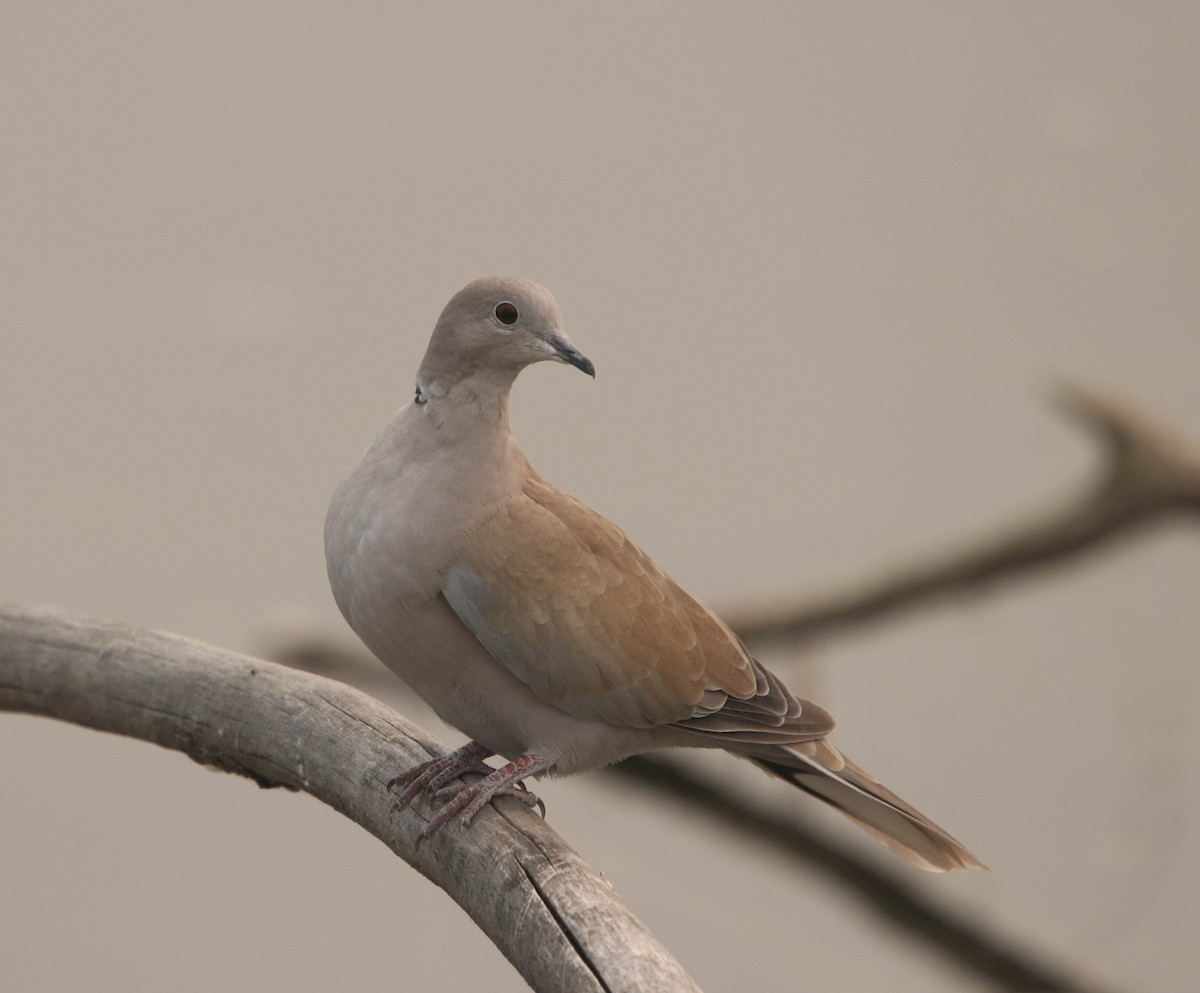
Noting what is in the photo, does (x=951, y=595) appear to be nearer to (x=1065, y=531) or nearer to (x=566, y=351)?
(x=1065, y=531)

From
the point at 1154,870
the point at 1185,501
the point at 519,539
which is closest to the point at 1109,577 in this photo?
the point at 1154,870

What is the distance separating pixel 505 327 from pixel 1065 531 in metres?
1.60

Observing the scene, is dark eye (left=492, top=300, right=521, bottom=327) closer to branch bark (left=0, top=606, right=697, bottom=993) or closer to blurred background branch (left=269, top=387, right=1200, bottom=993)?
branch bark (left=0, top=606, right=697, bottom=993)

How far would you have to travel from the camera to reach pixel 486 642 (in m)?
1.57

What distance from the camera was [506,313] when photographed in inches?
60.3

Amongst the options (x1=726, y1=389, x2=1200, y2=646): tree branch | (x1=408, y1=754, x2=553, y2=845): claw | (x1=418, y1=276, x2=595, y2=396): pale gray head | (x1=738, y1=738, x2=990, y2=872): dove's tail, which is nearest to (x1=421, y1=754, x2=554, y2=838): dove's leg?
(x1=408, y1=754, x2=553, y2=845): claw

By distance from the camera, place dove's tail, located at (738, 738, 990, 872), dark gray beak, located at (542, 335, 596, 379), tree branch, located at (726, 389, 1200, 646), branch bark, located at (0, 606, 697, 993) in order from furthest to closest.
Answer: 1. tree branch, located at (726, 389, 1200, 646)
2. dove's tail, located at (738, 738, 990, 872)
3. dark gray beak, located at (542, 335, 596, 379)
4. branch bark, located at (0, 606, 697, 993)

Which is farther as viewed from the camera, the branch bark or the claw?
the claw

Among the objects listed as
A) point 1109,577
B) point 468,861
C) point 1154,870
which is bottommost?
point 468,861

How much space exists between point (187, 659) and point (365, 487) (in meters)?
0.38

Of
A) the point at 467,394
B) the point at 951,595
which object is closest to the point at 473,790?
the point at 467,394

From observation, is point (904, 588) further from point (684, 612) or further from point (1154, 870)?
point (1154, 870)

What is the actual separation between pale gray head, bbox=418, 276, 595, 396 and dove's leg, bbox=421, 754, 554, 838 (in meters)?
0.44

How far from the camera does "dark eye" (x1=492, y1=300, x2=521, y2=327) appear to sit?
60.1 inches
